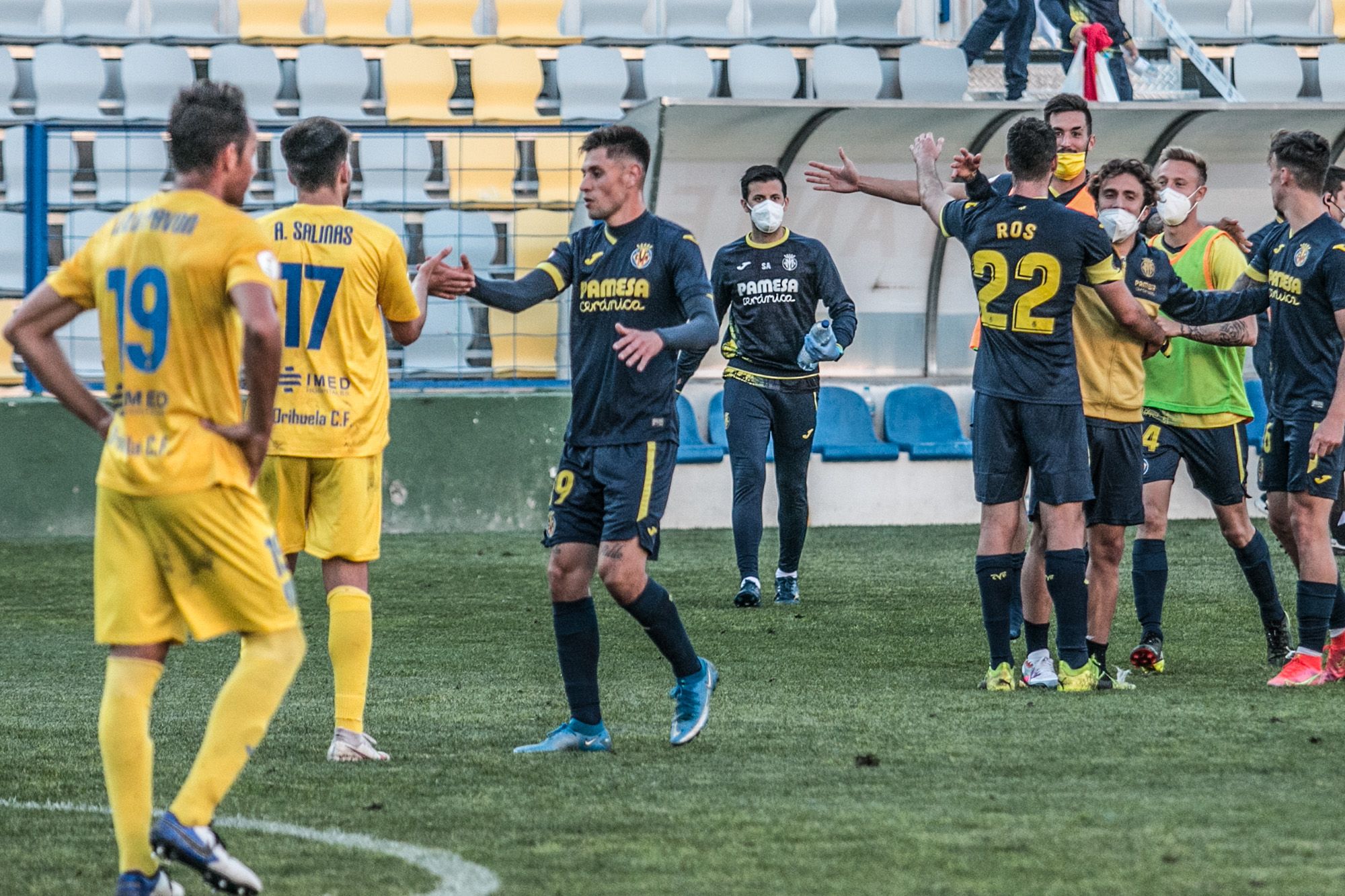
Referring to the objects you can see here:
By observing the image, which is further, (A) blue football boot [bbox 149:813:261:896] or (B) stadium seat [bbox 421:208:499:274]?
(B) stadium seat [bbox 421:208:499:274]

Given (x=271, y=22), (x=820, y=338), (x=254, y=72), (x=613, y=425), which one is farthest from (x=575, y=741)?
(x=271, y=22)

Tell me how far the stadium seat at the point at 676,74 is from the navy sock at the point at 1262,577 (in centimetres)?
899

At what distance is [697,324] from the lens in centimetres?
489

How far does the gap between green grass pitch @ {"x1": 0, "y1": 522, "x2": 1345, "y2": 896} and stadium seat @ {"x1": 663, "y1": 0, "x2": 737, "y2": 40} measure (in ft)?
29.2

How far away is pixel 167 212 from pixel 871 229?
11.0 m

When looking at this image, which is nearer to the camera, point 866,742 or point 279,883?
point 279,883

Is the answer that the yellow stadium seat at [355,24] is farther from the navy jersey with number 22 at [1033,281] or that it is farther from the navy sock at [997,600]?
the navy sock at [997,600]

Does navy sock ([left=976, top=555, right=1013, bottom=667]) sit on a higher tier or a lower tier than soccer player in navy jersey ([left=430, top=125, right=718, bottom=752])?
lower

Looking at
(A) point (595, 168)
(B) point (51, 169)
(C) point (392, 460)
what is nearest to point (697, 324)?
(A) point (595, 168)

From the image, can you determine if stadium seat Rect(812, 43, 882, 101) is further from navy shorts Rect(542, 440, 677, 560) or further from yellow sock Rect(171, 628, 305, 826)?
yellow sock Rect(171, 628, 305, 826)

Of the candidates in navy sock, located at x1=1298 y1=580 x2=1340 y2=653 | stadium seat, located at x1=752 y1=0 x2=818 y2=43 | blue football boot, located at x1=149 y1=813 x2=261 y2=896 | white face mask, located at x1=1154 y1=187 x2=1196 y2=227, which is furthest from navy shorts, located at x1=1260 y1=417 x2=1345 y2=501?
stadium seat, located at x1=752 y1=0 x2=818 y2=43

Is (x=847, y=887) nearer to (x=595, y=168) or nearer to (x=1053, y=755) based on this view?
(x=1053, y=755)

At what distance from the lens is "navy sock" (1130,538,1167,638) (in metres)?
6.82

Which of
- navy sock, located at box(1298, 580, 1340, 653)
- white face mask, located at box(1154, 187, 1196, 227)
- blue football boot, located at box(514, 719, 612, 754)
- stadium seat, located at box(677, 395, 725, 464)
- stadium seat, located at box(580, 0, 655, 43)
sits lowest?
stadium seat, located at box(677, 395, 725, 464)
